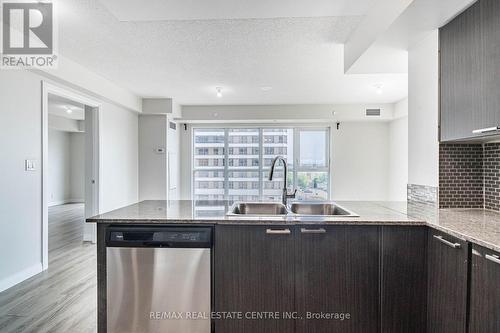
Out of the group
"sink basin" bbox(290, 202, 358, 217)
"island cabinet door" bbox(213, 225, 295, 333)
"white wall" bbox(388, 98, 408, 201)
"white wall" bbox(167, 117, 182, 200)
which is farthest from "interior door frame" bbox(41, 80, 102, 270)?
"white wall" bbox(388, 98, 408, 201)

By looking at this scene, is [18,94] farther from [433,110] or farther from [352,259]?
[433,110]

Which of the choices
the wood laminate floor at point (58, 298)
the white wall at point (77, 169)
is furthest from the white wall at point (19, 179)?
the white wall at point (77, 169)

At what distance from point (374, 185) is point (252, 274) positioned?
536 centimetres

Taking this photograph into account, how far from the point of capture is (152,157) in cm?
562

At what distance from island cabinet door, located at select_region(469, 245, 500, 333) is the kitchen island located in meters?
0.32

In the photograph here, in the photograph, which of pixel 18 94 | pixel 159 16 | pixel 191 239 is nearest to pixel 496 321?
pixel 191 239

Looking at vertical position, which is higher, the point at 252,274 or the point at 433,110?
the point at 433,110

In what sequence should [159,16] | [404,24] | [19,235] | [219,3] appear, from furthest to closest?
[19,235], [159,16], [219,3], [404,24]

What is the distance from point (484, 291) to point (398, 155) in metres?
5.16

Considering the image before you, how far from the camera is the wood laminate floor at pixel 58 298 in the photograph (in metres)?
2.09

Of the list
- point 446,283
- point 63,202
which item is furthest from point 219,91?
point 63,202

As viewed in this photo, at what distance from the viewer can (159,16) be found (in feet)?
7.12

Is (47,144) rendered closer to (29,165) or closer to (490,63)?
(29,165)

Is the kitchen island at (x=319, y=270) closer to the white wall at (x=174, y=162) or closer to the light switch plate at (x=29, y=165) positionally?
the light switch plate at (x=29, y=165)
